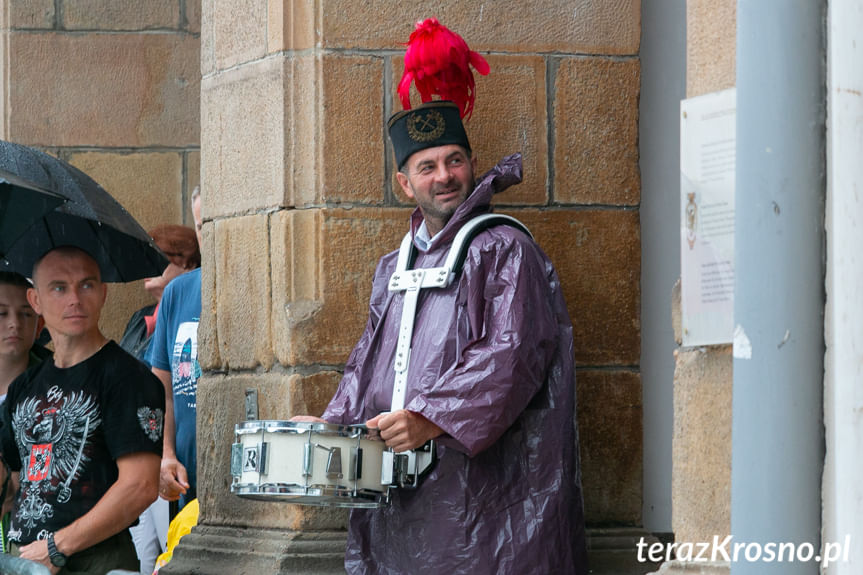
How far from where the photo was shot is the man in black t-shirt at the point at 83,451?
4.69 meters

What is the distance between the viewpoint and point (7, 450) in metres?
5.05

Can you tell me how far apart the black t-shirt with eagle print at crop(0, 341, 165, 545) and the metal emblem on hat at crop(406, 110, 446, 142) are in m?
1.17

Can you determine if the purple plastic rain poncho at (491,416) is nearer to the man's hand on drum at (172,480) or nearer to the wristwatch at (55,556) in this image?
the wristwatch at (55,556)

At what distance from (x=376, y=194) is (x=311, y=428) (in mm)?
1187

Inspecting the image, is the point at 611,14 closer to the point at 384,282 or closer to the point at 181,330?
the point at 384,282

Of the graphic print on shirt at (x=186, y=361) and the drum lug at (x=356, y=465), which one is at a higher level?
the graphic print on shirt at (x=186, y=361)

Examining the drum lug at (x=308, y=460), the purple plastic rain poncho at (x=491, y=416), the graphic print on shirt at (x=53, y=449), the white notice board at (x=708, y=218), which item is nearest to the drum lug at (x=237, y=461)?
the drum lug at (x=308, y=460)

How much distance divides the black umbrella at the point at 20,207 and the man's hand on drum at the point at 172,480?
3.98 feet

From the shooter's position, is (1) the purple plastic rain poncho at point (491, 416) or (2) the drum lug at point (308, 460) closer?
(2) the drum lug at point (308, 460)

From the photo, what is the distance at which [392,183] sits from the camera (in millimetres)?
4895

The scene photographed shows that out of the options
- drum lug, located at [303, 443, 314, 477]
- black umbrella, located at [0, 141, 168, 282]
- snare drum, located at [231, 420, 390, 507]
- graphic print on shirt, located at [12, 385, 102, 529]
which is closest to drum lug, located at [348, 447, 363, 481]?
snare drum, located at [231, 420, 390, 507]

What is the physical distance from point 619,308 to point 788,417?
2246mm


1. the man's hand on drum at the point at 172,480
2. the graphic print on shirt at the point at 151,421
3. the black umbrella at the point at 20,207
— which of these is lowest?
the man's hand on drum at the point at 172,480

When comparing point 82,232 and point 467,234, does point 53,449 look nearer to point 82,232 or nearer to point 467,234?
point 82,232
